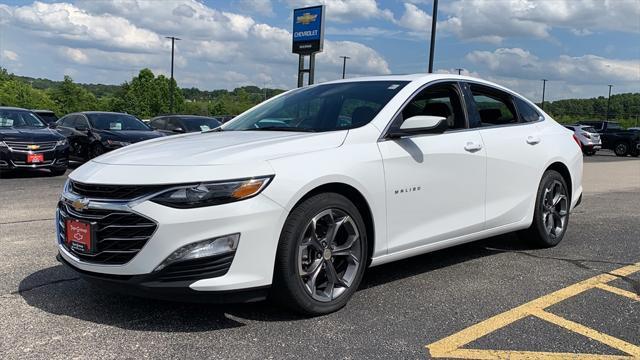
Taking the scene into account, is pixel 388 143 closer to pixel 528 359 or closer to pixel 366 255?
pixel 366 255

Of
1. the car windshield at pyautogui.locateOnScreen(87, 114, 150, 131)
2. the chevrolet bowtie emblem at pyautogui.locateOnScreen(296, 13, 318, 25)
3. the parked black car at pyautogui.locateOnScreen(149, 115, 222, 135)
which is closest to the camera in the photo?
the car windshield at pyautogui.locateOnScreen(87, 114, 150, 131)

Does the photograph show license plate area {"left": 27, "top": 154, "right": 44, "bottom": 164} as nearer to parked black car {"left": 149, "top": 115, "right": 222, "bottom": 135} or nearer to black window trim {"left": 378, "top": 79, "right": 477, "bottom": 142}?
parked black car {"left": 149, "top": 115, "right": 222, "bottom": 135}

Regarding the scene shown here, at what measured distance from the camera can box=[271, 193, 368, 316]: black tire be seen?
3.28 metres

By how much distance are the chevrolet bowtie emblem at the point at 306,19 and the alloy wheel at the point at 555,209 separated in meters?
13.5

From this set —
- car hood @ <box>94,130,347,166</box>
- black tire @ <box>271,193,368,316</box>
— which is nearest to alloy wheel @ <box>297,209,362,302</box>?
black tire @ <box>271,193,368,316</box>

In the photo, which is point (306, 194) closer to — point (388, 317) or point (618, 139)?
point (388, 317)

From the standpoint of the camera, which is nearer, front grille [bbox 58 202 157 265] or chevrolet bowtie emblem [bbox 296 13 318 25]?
front grille [bbox 58 202 157 265]

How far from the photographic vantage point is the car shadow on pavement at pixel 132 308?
3.40m

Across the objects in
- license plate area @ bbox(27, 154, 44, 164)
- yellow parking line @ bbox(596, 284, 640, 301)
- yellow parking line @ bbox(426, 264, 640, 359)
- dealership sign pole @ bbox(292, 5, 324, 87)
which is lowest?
yellow parking line @ bbox(426, 264, 640, 359)

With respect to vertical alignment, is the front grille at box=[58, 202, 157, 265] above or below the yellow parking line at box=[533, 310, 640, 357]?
above

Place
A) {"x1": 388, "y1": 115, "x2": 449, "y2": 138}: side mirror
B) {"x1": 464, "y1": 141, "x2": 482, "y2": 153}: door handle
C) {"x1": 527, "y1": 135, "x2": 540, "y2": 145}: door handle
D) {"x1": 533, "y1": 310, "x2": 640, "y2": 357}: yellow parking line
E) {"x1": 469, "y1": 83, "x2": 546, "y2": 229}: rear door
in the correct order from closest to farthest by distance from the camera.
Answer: {"x1": 533, "y1": 310, "x2": 640, "y2": 357}: yellow parking line < {"x1": 388, "y1": 115, "x2": 449, "y2": 138}: side mirror < {"x1": 464, "y1": 141, "x2": 482, "y2": 153}: door handle < {"x1": 469, "y1": 83, "x2": 546, "y2": 229}: rear door < {"x1": 527, "y1": 135, "x2": 540, "y2": 145}: door handle

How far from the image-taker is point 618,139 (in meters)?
30.6

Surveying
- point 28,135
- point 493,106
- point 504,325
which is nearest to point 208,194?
point 504,325

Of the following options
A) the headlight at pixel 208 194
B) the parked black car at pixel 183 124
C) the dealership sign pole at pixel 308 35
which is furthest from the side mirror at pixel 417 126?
the dealership sign pole at pixel 308 35
